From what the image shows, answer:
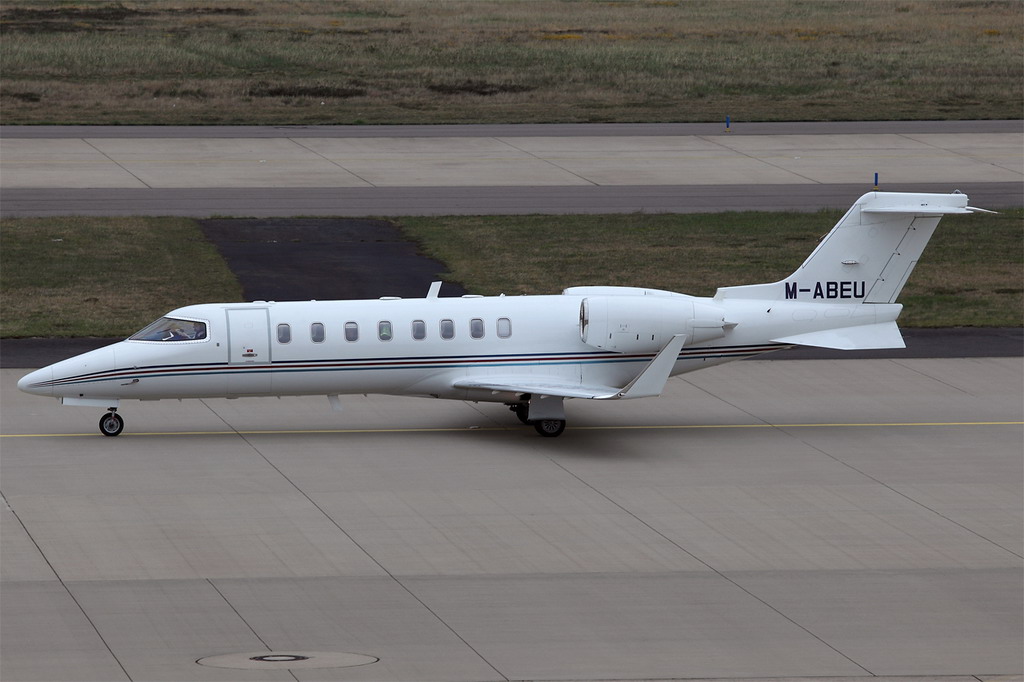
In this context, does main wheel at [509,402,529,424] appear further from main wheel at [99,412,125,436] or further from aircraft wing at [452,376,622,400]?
main wheel at [99,412,125,436]

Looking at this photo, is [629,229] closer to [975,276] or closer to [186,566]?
[975,276]

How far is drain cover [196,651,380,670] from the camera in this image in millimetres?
16906

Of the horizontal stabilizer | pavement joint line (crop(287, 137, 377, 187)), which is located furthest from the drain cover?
pavement joint line (crop(287, 137, 377, 187))

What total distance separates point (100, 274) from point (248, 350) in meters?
15.0

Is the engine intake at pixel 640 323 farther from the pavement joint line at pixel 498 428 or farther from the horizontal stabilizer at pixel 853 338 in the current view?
the pavement joint line at pixel 498 428

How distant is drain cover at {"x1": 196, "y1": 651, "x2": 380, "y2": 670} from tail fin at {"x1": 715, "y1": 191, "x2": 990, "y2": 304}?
12.9 meters

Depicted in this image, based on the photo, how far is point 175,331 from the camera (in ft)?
88.5

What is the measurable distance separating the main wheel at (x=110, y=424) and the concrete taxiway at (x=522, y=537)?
19 centimetres

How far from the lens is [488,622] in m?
18.5

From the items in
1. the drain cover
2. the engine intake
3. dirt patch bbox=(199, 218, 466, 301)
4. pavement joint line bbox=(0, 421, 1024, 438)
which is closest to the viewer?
the drain cover

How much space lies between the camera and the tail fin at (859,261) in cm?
2800

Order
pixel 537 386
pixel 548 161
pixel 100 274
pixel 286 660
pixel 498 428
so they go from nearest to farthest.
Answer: pixel 286 660
pixel 537 386
pixel 498 428
pixel 100 274
pixel 548 161

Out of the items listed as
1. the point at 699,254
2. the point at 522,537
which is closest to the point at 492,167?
the point at 699,254

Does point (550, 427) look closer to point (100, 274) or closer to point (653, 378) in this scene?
point (653, 378)
